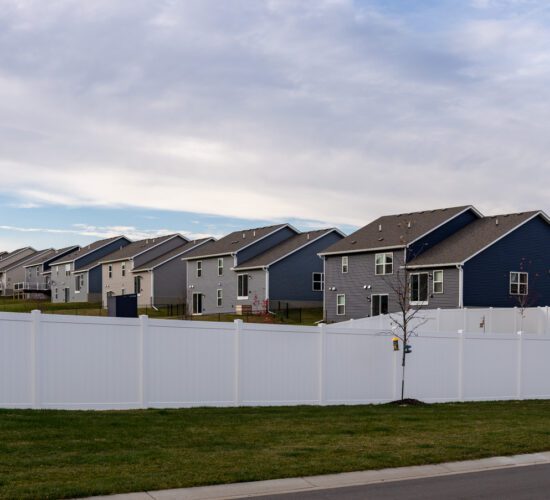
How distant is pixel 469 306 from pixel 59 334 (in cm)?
3577

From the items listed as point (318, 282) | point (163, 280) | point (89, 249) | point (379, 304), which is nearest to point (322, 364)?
point (379, 304)

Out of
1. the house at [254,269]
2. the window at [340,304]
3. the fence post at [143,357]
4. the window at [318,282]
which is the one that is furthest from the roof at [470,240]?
the fence post at [143,357]

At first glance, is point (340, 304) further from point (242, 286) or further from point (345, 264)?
point (242, 286)

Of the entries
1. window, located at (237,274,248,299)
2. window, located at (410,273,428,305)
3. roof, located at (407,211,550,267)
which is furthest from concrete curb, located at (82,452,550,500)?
window, located at (237,274,248,299)

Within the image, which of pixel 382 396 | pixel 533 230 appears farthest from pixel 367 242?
pixel 382 396

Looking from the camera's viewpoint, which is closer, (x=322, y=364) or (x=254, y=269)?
(x=322, y=364)

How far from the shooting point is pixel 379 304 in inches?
2109

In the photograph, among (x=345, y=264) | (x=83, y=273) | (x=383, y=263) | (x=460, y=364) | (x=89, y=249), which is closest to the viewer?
(x=460, y=364)

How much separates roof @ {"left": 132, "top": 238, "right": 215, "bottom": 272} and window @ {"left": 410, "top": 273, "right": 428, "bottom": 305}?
31.0 m

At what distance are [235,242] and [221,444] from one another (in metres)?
56.3

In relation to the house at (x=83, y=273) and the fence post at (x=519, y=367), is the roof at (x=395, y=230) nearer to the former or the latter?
the fence post at (x=519, y=367)

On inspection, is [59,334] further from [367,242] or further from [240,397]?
[367,242]

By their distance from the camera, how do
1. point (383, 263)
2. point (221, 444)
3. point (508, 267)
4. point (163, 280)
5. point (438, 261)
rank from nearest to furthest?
point (221, 444)
point (438, 261)
point (508, 267)
point (383, 263)
point (163, 280)

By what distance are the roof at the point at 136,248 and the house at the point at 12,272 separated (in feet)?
113
